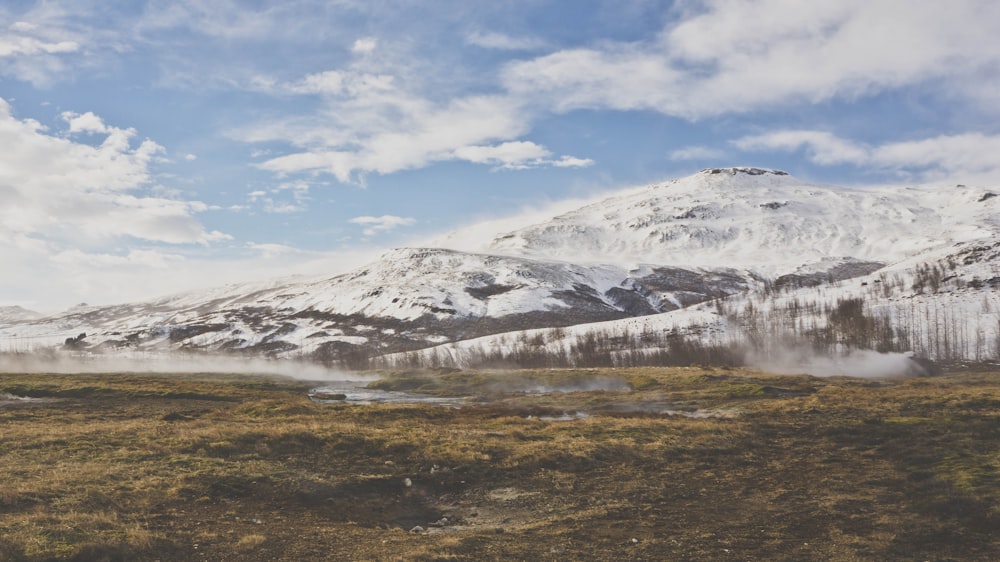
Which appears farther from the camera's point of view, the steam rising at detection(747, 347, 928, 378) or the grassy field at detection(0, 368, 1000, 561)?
the steam rising at detection(747, 347, 928, 378)

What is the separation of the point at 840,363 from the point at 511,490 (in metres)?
147

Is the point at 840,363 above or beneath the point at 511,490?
beneath

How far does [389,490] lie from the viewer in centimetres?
2977

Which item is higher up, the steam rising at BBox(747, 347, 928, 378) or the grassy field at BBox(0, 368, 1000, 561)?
the grassy field at BBox(0, 368, 1000, 561)

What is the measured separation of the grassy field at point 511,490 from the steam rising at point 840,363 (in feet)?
313

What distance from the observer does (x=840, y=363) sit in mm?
154125

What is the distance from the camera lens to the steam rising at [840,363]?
138 m

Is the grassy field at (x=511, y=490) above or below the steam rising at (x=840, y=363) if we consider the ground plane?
above

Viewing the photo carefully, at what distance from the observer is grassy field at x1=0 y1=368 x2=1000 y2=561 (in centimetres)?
2044

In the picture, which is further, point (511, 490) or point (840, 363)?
point (840, 363)

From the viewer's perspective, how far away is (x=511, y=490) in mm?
29750

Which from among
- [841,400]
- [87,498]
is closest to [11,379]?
[87,498]

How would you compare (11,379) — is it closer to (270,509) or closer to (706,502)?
(270,509)

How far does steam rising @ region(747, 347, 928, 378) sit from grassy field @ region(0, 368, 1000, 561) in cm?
9536
